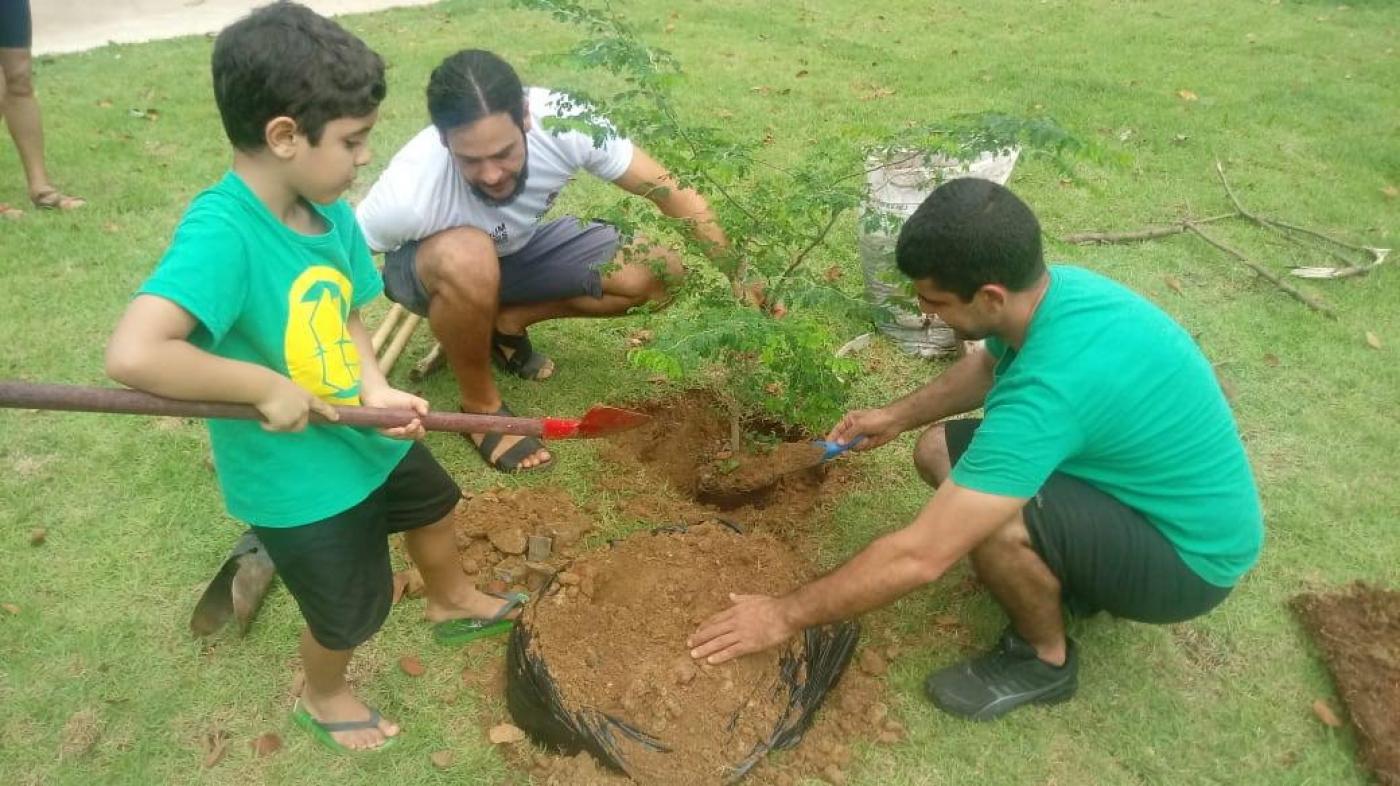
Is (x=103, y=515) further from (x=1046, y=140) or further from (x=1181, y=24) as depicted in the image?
(x=1181, y=24)

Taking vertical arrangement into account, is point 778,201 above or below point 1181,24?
above

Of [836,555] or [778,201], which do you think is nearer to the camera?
[778,201]

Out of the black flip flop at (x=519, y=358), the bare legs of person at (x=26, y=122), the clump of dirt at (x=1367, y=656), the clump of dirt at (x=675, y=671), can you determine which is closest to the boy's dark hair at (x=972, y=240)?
the clump of dirt at (x=675, y=671)

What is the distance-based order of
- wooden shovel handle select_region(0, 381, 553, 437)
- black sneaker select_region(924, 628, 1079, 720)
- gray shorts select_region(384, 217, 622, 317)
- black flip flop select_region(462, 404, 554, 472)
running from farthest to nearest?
gray shorts select_region(384, 217, 622, 317) < black flip flop select_region(462, 404, 554, 472) < black sneaker select_region(924, 628, 1079, 720) < wooden shovel handle select_region(0, 381, 553, 437)

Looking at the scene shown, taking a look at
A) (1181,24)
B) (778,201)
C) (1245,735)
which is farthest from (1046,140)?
(1181,24)

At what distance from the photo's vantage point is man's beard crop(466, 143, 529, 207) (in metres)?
3.10

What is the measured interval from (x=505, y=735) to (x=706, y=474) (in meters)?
1.13

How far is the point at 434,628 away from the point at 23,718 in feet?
3.40

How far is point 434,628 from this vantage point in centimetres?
270

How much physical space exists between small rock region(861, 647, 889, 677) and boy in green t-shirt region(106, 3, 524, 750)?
1181mm

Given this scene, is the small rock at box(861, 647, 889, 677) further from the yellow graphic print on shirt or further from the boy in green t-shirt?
the yellow graphic print on shirt

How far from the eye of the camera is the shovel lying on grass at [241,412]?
154 centimetres

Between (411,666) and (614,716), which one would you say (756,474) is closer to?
(614,716)

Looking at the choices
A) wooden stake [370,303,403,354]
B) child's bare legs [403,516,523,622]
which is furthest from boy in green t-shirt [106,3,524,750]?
wooden stake [370,303,403,354]
